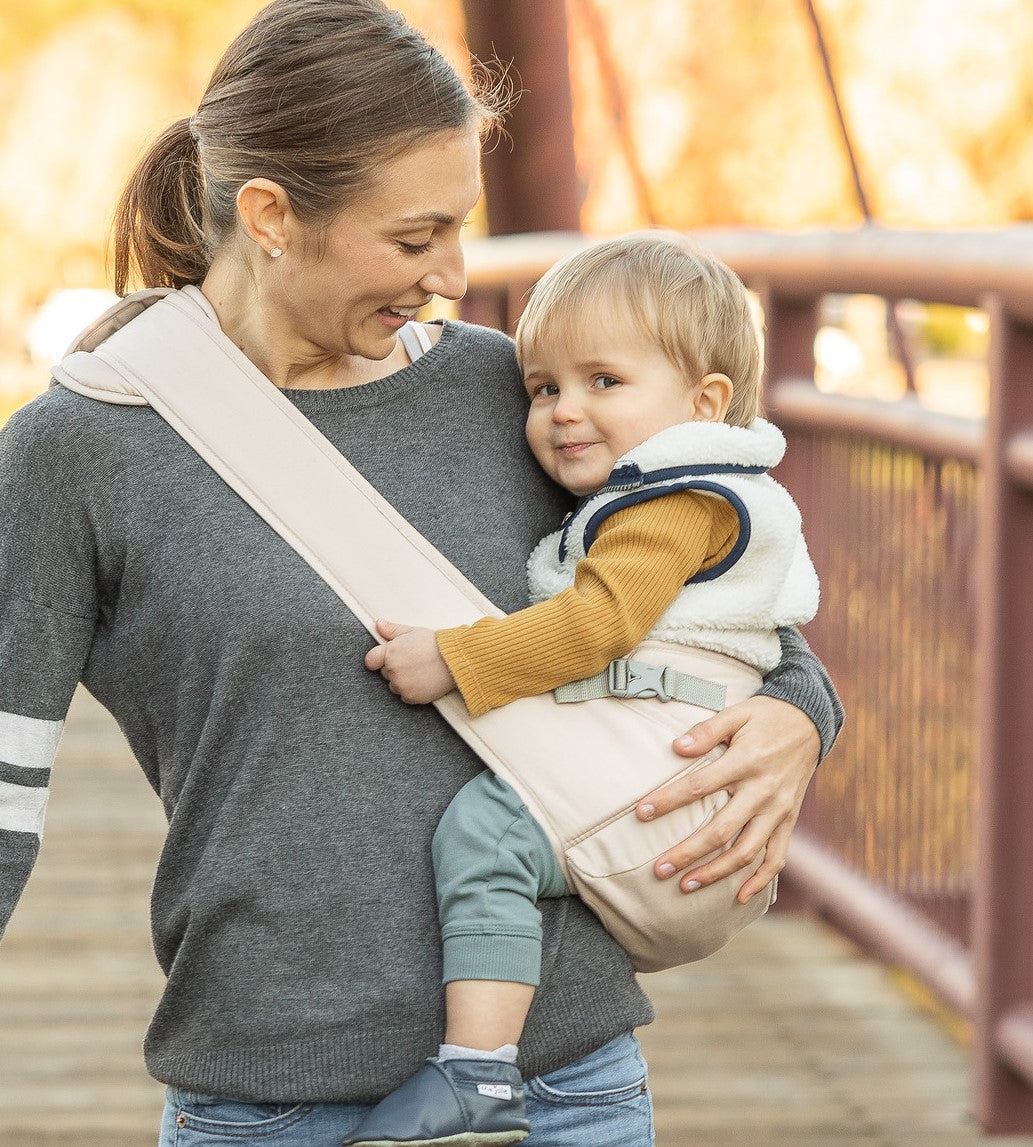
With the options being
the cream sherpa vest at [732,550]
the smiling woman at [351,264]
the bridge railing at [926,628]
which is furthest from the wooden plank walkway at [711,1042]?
the smiling woman at [351,264]

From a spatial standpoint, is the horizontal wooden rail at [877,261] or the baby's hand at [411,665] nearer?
the baby's hand at [411,665]

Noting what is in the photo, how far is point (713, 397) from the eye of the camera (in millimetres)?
1921

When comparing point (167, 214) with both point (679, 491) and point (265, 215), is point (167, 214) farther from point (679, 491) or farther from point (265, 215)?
point (679, 491)

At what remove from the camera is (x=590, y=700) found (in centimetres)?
174

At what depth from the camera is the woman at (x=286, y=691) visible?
1.65 meters

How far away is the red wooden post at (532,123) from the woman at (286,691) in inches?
135

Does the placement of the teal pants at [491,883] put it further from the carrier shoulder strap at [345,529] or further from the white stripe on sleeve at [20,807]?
the white stripe on sleeve at [20,807]

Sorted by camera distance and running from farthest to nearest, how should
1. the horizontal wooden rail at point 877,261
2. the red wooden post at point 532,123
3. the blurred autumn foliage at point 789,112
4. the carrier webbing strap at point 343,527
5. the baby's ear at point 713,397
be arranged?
the red wooden post at point 532,123 < the blurred autumn foliage at point 789,112 < the horizontal wooden rail at point 877,261 < the baby's ear at point 713,397 < the carrier webbing strap at point 343,527

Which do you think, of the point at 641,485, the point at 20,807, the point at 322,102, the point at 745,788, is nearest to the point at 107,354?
the point at 322,102

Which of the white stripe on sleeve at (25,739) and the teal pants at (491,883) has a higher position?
the white stripe on sleeve at (25,739)

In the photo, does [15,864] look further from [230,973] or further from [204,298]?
[204,298]

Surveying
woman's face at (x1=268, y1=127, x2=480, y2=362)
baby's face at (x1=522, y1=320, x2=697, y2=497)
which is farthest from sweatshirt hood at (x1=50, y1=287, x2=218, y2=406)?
baby's face at (x1=522, y1=320, x2=697, y2=497)

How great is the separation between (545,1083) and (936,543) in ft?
7.13

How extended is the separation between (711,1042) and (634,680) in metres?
2.28
